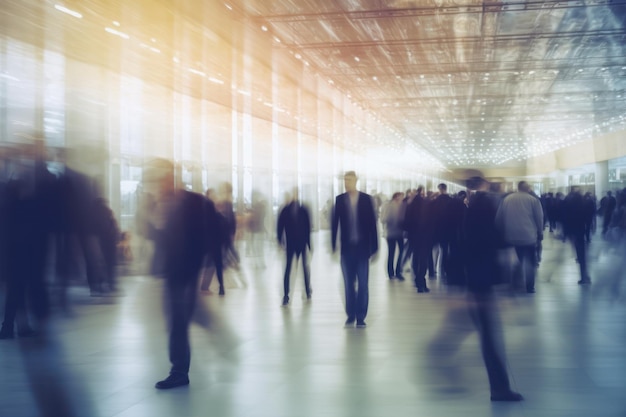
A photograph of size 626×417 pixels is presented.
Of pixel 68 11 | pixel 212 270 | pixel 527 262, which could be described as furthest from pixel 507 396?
pixel 68 11

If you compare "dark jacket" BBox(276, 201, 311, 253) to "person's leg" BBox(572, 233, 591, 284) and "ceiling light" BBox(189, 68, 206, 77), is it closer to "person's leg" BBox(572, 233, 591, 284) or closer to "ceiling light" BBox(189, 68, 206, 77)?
"person's leg" BBox(572, 233, 591, 284)

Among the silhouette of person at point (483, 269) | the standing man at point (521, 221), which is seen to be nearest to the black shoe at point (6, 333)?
the silhouette of person at point (483, 269)

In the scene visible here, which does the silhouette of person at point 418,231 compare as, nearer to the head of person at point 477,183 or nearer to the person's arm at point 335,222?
the person's arm at point 335,222

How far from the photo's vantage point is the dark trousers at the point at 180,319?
612 centimetres

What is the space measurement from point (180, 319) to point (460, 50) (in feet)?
61.9

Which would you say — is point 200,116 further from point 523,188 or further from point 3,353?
point 3,353

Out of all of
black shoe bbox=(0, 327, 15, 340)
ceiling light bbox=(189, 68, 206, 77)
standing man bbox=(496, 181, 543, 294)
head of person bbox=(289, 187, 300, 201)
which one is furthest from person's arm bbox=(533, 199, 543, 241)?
ceiling light bbox=(189, 68, 206, 77)

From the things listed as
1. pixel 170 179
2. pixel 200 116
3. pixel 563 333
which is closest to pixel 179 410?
pixel 170 179

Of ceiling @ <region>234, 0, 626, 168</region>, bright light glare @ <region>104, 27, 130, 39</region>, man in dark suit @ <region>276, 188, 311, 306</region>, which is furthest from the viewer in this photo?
ceiling @ <region>234, 0, 626, 168</region>

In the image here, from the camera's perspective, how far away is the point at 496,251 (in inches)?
235

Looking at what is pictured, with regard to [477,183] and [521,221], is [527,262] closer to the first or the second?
[521,221]

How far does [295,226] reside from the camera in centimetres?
1154

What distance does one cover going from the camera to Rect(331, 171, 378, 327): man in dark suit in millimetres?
9047

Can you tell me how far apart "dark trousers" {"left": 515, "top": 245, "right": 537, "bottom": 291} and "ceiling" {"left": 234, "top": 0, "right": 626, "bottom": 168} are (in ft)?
25.0
